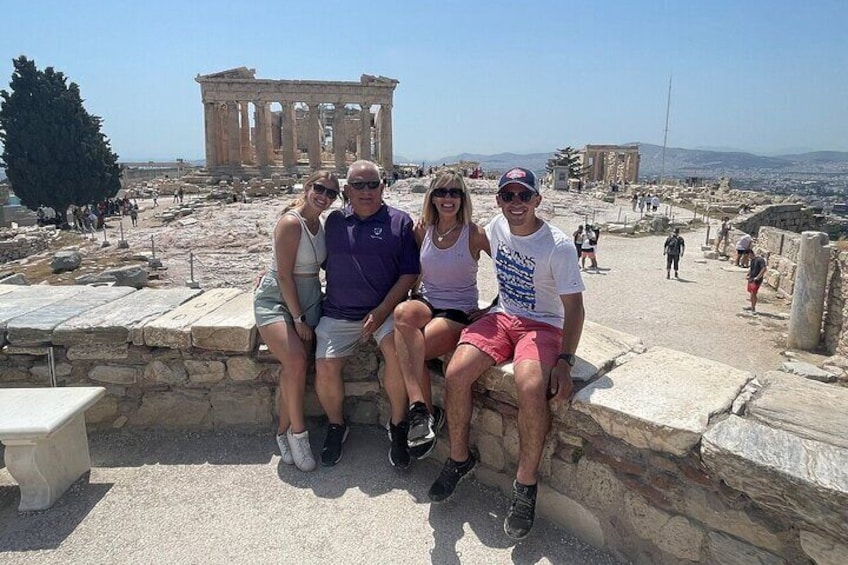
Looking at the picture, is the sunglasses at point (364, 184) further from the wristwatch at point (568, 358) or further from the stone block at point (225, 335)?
the wristwatch at point (568, 358)

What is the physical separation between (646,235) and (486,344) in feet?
75.0

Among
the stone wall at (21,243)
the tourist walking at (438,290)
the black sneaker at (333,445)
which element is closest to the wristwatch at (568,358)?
the tourist walking at (438,290)

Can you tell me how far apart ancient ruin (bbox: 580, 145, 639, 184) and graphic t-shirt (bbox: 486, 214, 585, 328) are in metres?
63.2

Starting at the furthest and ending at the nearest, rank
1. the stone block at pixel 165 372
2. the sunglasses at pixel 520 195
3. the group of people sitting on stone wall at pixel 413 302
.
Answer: the stone block at pixel 165 372 < the sunglasses at pixel 520 195 < the group of people sitting on stone wall at pixel 413 302

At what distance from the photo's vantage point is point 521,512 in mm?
2801

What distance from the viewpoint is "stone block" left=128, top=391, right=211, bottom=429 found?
13.3ft

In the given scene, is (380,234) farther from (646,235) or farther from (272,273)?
(646,235)

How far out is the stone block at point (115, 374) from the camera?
3.99m

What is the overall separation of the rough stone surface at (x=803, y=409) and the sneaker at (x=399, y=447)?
6.10 feet

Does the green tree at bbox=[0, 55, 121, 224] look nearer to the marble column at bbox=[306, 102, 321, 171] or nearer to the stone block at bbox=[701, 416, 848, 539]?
the marble column at bbox=[306, 102, 321, 171]

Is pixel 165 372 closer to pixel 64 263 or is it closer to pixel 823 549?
pixel 823 549

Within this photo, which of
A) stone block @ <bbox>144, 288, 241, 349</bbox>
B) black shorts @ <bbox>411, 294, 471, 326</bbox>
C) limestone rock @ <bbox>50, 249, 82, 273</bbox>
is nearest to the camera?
black shorts @ <bbox>411, 294, 471, 326</bbox>

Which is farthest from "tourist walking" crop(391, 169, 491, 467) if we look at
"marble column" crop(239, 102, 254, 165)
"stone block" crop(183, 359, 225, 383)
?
"marble column" crop(239, 102, 254, 165)

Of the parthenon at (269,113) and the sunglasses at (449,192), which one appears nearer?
the sunglasses at (449,192)
